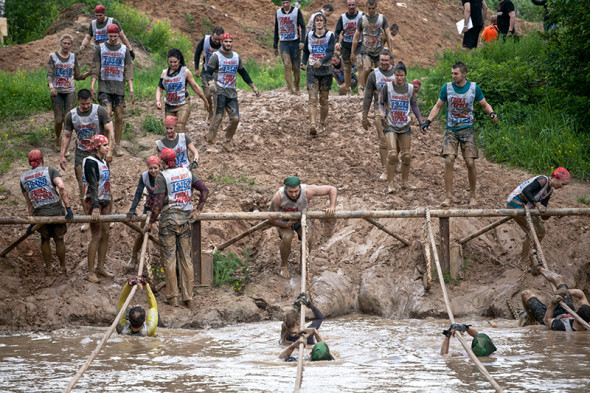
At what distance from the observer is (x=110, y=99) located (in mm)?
14109

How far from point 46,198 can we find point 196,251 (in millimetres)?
2357

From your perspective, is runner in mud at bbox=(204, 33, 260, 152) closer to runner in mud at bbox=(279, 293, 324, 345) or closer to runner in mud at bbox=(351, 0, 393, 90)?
runner in mud at bbox=(351, 0, 393, 90)

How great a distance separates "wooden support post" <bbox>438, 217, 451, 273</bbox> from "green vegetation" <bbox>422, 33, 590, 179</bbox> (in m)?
3.75

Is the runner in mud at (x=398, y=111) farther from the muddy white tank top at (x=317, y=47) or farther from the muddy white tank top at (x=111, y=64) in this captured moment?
the muddy white tank top at (x=111, y=64)

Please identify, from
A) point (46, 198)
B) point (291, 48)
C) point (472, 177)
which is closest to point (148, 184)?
point (46, 198)

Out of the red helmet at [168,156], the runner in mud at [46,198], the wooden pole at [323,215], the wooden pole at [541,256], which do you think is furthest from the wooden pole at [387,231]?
the runner in mud at [46,198]

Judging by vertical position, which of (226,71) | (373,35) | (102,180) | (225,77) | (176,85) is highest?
(373,35)

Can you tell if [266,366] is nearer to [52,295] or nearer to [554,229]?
[52,295]

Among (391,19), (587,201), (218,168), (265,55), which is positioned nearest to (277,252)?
(218,168)

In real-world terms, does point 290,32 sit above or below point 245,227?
above

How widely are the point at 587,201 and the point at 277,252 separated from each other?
5.51 m

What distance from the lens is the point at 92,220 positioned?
11125 millimetres

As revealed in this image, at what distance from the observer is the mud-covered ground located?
448 inches

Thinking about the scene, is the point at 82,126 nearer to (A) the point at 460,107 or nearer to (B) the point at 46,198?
(B) the point at 46,198
